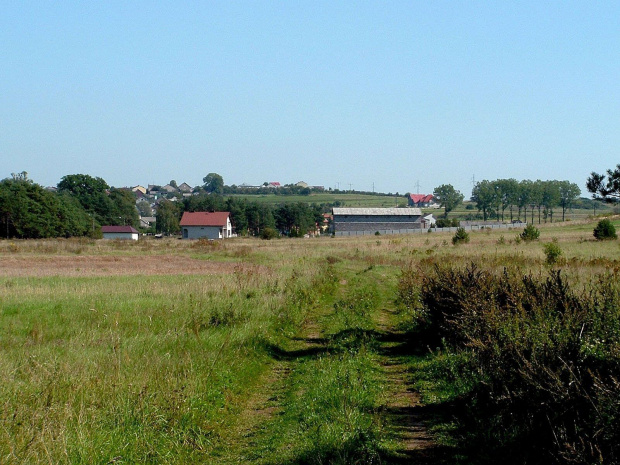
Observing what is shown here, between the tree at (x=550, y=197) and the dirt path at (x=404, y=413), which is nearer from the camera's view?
the dirt path at (x=404, y=413)

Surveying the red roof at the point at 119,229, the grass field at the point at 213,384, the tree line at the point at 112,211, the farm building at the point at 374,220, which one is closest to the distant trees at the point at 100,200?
the tree line at the point at 112,211

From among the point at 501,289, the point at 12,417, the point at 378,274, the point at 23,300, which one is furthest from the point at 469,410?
the point at 378,274

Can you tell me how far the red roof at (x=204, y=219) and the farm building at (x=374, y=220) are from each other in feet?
66.7

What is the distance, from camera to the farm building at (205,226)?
9919 cm

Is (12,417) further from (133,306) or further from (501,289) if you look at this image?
(133,306)

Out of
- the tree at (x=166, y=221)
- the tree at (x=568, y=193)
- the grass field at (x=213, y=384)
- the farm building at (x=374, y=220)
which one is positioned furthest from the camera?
the tree at (x=568, y=193)

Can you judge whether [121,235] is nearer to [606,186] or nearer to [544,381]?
[606,186]

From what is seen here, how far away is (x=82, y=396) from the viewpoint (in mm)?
7168

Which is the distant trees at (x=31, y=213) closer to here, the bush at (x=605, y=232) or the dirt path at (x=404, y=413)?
the bush at (x=605, y=232)

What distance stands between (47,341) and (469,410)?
8038mm

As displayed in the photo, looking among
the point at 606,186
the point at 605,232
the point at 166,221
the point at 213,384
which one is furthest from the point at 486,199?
the point at 213,384

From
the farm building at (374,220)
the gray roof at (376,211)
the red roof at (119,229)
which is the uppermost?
the gray roof at (376,211)

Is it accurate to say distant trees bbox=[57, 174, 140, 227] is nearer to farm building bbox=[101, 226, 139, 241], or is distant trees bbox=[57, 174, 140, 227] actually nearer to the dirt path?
farm building bbox=[101, 226, 139, 241]

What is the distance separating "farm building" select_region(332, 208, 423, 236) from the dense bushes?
9842 centimetres
